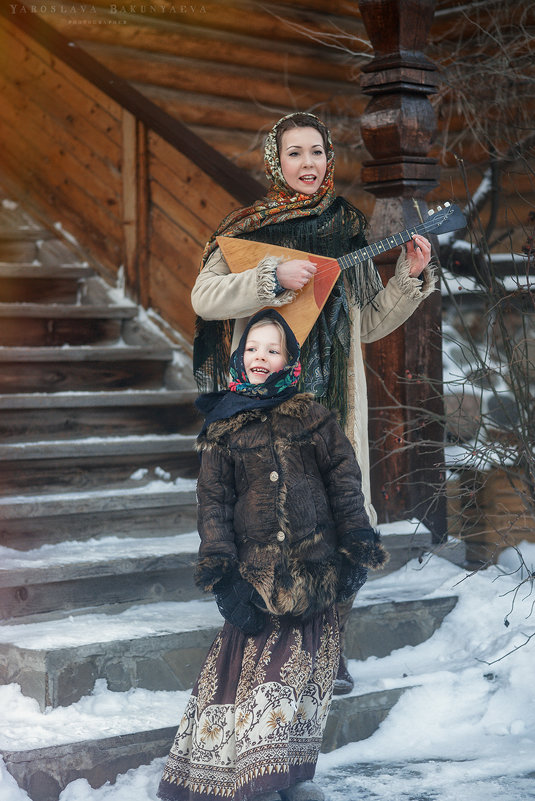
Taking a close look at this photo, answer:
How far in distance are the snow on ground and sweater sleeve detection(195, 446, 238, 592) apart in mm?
758

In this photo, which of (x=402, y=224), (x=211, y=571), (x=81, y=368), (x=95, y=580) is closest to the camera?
(x=211, y=571)

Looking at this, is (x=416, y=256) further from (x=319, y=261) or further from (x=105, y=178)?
(x=105, y=178)

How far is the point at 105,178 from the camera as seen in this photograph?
233 inches

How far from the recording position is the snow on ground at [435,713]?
3227 mm

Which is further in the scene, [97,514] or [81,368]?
[81,368]

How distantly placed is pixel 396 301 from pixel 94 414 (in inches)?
80.6

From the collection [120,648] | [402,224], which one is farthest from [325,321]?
[120,648]

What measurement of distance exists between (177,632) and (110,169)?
10.3 ft

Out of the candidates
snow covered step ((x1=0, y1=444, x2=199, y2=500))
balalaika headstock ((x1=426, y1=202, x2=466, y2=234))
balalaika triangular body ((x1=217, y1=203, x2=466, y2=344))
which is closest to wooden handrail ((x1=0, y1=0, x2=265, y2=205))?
snow covered step ((x1=0, y1=444, x2=199, y2=500))

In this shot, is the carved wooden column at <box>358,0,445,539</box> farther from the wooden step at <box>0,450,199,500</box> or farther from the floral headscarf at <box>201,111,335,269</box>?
the wooden step at <box>0,450,199,500</box>

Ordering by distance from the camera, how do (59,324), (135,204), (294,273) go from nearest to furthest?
(294,273) < (59,324) < (135,204)

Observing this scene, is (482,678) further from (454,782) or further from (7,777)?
(7,777)

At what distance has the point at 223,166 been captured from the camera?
4863 millimetres

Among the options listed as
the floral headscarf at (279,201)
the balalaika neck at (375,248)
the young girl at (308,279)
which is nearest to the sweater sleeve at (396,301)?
the young girl at (308,279)
